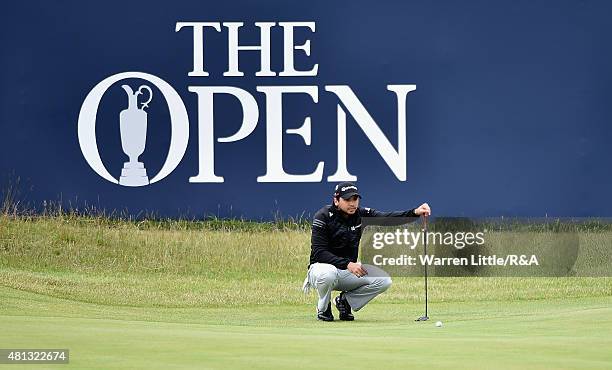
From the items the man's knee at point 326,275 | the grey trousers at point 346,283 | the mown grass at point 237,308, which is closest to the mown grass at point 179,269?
the mown grass at point 237,308

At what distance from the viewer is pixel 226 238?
1555 cm

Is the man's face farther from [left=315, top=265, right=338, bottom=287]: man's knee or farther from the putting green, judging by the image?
the putting green

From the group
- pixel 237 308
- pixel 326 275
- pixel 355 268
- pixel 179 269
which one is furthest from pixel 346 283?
pixel 179 269

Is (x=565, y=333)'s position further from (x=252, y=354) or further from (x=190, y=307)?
(x=190, y=307)

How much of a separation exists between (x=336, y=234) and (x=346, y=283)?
1.54 ft

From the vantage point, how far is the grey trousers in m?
10.0

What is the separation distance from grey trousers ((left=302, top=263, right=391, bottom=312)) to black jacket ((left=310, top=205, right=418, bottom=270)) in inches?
3.4

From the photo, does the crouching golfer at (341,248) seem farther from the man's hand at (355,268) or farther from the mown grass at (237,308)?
the mown grass at (237,308)

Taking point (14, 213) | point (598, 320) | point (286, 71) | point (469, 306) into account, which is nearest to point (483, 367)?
point (598, 320)

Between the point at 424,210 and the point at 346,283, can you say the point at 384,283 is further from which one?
the point at 424,210

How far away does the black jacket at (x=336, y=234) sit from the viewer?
991 centimetres

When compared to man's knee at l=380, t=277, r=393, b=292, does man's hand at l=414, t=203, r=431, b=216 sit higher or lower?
higher

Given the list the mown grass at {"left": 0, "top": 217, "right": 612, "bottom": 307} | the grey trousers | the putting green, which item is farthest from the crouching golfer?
the mown grass at {"left": 0, "top": 217, "right": 612, "bottom": 307}

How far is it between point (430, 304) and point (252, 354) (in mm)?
6944
